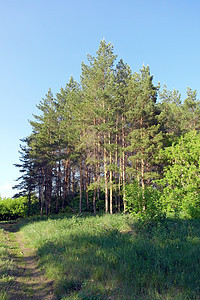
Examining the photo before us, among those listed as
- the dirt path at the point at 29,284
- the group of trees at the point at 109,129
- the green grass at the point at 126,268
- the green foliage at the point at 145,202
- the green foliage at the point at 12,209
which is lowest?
the green foliage at the point at 12,209

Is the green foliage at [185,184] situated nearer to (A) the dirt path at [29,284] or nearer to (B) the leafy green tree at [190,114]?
(A) the dirt path at [29,284]

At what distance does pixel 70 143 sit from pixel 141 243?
23687 millimetres

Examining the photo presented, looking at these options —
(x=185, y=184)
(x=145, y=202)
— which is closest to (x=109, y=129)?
(x=185, y=184)

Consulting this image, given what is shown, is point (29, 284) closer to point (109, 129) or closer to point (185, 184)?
point (185, 184)

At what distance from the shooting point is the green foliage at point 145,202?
9.87 m

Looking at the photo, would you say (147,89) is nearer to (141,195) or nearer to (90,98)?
(90,98)

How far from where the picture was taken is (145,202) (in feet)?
34.4

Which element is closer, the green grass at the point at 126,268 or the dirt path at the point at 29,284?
the green grass at the point at 126,268

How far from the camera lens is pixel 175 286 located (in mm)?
4227

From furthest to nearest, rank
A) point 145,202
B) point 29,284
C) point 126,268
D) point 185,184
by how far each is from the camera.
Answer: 1. point 185,184
2. point 145,202
3. point 29,284
4. point 126,268

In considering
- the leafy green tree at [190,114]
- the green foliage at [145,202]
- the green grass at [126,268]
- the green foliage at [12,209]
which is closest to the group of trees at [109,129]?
the leafy green tree at [190,114]

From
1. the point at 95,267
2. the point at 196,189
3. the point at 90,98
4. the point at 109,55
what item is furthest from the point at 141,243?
the point at 109,55

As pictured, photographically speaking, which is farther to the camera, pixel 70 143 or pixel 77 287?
pixel 70 143

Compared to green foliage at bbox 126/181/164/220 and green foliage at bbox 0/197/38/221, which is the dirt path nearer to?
green foliage at bbox 126/181/164/220
